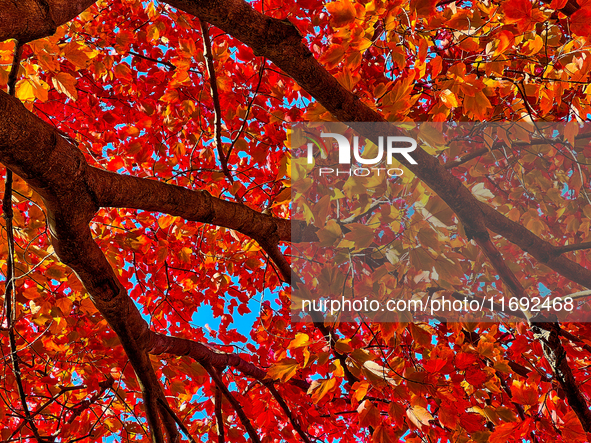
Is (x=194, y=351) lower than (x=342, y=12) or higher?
lower

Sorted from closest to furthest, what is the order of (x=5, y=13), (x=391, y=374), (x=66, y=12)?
(x=5, y=13), (x=66, y=12), (x=391, y=374)

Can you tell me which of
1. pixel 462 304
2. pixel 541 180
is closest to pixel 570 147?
pixel 541 180

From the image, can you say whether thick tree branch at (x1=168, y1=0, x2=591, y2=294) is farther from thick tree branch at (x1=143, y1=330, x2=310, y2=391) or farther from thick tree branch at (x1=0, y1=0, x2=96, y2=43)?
thick tree branch at (x1=143, y1=330, x2=310, y2=391)

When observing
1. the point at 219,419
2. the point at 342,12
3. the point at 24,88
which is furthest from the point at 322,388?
the point at 24,88

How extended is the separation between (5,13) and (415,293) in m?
2.06

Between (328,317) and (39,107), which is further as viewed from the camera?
(39,107)

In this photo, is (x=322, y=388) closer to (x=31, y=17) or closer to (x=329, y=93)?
(x=329, y=93)

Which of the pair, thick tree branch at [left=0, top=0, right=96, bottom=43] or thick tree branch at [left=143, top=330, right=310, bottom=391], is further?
thick tree branch at [left=143, top=330, right=310, bottom=391]

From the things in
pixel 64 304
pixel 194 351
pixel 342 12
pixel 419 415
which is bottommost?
pixel 419 415

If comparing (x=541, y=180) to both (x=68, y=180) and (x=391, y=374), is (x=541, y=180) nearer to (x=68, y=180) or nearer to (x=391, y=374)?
(x=391, y=374)

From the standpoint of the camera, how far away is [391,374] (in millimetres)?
1893

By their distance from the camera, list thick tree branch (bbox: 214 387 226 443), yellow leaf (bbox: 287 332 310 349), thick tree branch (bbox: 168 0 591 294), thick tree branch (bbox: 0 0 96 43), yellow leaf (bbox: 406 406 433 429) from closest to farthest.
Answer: thick tree branch (bbox: 0 0 96 43)
thick tree branch (bbox: 168 0 591 294)
yellow leaf (bbox: 287 332 310 349)
yellow leaf (bbox: 406 406 433 429)
thick tree branch (bbox: 214 387 226 443)

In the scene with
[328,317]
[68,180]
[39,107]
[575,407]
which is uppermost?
[39,107]

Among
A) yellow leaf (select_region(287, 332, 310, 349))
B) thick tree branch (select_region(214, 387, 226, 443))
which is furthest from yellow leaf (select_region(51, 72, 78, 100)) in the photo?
thick tree branch (select_region(214, 387, 226, 443))
